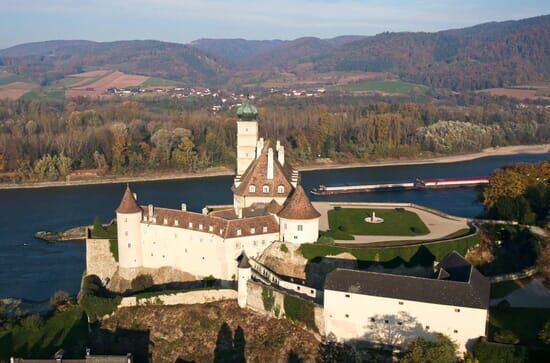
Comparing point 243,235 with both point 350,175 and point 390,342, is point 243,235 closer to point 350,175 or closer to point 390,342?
point 390,342

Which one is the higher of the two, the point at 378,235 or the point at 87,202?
the point at 378,235

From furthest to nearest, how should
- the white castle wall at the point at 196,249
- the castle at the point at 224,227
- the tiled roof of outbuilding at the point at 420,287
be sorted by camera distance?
the castle at the point at 224,227 → the white castle wall at the point at 196,249 → the tiled roof of outbuilding at the point at 420,287

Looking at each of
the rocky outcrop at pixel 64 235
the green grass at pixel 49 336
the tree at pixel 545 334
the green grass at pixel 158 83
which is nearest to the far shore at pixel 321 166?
Result: the rocky outcrop at pixel 64 235

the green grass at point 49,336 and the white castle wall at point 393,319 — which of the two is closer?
the white castle wall at point 393,319

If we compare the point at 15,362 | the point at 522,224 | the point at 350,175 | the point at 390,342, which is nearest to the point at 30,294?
the point at 15,362

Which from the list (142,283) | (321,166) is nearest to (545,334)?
(142,283)

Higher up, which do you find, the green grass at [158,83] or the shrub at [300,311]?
the green grass at [158,83]

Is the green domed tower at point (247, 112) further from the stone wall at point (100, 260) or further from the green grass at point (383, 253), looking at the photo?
the green grass at point (383, 253)

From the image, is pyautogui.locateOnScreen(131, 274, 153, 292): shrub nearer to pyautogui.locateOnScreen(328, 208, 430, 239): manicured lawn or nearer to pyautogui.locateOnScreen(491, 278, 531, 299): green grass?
pyautogui.locateOnScreen(328, 208, 430, 239): manicured lawn
